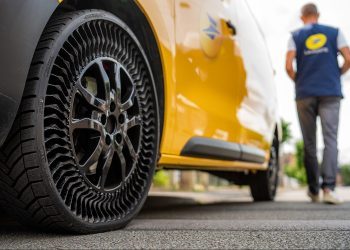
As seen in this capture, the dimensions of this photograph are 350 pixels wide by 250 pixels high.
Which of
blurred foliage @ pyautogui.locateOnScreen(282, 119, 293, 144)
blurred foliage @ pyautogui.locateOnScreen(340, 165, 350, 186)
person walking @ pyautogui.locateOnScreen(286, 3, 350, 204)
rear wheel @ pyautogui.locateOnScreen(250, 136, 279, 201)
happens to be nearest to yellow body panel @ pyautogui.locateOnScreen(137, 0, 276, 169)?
person walking @ pyautogui.locateOnScreen(286, 3, 350, 204)

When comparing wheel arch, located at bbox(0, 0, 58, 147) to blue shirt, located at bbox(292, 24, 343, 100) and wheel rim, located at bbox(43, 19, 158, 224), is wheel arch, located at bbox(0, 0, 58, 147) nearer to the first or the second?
wheel rim, located at bbox(43, 19, 158, 224)

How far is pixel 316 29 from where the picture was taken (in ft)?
14.3

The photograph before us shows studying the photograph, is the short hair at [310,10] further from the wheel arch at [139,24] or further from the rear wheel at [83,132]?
the rear wheel at [83,132]

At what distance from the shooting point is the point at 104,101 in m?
1.72

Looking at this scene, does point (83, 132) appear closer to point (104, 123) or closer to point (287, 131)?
point (104, 123)

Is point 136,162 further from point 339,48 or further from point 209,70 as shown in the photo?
Answer: point 339,48

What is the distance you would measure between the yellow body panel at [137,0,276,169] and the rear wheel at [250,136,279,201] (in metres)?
1.41

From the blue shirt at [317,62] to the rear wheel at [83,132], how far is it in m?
2.53

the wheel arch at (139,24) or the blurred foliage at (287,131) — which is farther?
the blurred foliage at (287,131)

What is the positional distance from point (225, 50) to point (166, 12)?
0.76m

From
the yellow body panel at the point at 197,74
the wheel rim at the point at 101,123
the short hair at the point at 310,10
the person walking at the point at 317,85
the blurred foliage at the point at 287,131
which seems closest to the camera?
the wheel rim at the point at 101,123

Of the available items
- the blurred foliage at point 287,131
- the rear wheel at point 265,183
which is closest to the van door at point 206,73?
the rear wheel at point 265,183

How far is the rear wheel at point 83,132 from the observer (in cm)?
147

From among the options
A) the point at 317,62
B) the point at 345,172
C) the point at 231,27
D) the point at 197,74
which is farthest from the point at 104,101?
the point at 345,172
